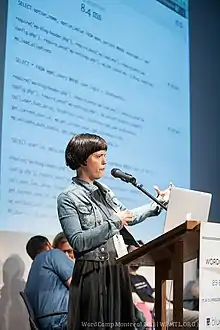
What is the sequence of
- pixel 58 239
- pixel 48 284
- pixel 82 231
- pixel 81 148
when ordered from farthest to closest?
1. pixel 58 239
2. pixel 48 284
3. pixel 81 148
4. pixel 82 231

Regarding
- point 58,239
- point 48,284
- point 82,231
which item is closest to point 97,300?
point 82,231

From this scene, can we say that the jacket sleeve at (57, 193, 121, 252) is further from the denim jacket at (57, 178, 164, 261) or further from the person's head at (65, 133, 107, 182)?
the person's head at (65, 133, 107, 182)

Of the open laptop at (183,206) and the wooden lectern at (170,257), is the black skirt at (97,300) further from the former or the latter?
the open laptop at (183,206)

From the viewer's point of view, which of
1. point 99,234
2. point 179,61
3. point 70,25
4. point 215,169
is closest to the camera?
point 99,234

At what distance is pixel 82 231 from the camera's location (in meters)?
1.97

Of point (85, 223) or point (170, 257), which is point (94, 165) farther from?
point (170, 257)

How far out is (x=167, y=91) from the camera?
3361mm

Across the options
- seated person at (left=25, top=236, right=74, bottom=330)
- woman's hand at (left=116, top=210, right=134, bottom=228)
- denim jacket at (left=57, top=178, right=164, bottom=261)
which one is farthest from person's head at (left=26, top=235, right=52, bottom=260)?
woman's hand at (left=116, top=210, right=134, bottom=228)

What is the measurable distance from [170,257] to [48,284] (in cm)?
91

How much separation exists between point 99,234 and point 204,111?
6.36ft

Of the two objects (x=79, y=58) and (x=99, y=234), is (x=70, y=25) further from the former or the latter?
(x=99, y=234)

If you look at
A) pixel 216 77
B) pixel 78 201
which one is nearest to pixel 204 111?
pixel 216 77

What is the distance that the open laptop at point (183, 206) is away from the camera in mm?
1940

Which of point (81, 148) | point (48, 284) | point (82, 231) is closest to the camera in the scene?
point (82, 231)
